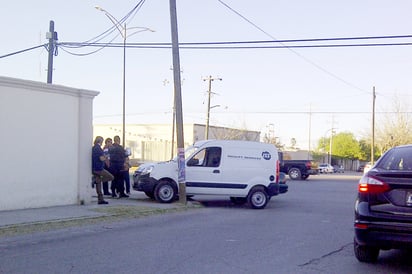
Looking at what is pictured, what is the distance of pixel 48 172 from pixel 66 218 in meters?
2.36

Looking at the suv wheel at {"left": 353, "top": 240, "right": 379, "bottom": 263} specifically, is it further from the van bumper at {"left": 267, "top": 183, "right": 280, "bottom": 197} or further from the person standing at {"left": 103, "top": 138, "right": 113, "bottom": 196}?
the person standing at {"left": 103, "top": 138, "right": 113, "bottom": 196}

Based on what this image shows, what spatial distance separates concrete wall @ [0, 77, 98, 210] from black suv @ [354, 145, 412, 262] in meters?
8.85

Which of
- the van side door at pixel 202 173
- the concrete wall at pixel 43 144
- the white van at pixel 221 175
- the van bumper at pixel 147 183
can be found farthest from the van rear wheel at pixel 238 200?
the concrete wall at pixel 43 144

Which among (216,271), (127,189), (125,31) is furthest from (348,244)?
(125,31)

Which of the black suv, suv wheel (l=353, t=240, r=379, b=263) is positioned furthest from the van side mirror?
the black suv

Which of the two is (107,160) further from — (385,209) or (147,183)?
(385,209)

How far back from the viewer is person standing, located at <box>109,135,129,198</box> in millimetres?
17438

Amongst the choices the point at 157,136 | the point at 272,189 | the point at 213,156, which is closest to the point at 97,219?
the point at 213,156

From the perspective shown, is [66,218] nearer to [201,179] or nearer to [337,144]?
[201,179]

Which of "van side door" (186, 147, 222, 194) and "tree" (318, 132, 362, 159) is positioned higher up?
"tree" (318, 132, 362, 159)

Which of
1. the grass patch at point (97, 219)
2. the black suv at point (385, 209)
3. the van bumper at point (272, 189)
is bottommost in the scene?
the grass patch at point (97, 219)

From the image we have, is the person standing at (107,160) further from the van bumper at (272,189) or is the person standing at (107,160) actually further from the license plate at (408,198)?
the license plate at (408,198)

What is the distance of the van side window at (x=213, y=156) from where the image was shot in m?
16.5

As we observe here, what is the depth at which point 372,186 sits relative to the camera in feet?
24.4
